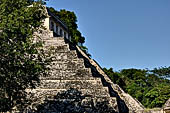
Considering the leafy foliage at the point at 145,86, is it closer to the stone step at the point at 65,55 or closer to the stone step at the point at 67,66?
the stone step at the point at 65,55

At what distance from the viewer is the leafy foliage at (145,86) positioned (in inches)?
1270

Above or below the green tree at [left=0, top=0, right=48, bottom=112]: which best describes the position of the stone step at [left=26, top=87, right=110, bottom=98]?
below

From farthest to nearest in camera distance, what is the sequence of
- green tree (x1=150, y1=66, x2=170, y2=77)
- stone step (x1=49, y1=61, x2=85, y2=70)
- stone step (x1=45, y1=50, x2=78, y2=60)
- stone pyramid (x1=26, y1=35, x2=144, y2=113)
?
green tree (x1=150, y1=66, x2=170, y2=77) < stone step (x1=45, y1=50, x2=78, y2=60) < stone step (x1=49, y1=61, x2=85, y2=70) < stone pyramid (x1=26, y1=35, x2=144, y2=113)

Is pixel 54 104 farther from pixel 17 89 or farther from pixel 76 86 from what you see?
pixel 17 89

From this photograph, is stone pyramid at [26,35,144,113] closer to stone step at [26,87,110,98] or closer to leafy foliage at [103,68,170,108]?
stone step at [26,87,110,98]

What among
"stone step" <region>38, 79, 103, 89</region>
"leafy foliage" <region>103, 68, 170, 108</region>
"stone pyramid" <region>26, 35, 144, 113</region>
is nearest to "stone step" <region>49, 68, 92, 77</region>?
"stone pyramid" <region>26, 35, 144, 113</region>

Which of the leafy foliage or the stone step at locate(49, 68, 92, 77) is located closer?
the stone step at locate(49, 68, 92, 77)

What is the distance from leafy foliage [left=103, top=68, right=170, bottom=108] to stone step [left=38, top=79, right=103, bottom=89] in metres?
20.4

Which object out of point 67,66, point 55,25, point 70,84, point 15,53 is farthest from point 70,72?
point 55,25

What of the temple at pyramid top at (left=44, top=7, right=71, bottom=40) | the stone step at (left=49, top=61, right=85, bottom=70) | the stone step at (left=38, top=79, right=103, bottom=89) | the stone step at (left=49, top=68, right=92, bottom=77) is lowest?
the stone step at (left=38, top=79, right=103, bottom=89)

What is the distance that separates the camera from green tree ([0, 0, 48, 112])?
6984mm

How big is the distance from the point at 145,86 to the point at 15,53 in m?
36.3

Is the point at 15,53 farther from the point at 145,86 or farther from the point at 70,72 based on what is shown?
the point at 145,86

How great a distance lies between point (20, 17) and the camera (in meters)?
7.13
